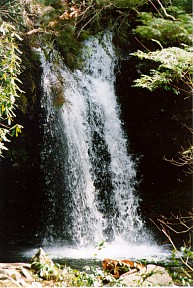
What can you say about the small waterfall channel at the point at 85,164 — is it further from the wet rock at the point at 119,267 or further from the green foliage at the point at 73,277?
the green foliage at the point at 73,277

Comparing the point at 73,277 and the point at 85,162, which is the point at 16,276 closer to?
Result: the point at 73,277

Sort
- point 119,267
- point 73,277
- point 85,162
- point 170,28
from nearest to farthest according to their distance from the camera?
1. point 73,277
2. point 119,267
3. point 170,28
4. point 85,162

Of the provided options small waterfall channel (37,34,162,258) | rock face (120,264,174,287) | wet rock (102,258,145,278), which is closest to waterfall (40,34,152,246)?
small waterfall channel (37,34,162,258)

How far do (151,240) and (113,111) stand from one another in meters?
3.04

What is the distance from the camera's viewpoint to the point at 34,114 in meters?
6.95

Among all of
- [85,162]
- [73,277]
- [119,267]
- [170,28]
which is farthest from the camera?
[85,162]

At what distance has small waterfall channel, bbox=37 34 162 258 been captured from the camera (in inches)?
272

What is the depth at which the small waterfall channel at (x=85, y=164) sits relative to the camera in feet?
22.7

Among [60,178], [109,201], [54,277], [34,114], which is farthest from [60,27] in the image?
[54,277]

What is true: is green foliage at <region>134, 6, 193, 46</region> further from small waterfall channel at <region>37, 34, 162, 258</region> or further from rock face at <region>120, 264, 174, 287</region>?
rock face at <region>120, 264, 174, 287</region>

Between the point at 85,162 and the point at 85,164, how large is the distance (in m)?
0.04

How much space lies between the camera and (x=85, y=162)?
7.09 metres

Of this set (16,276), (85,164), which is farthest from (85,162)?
(16,276)

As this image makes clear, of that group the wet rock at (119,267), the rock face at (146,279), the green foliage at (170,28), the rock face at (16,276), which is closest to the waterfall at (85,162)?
the green foliage at (170,28)
